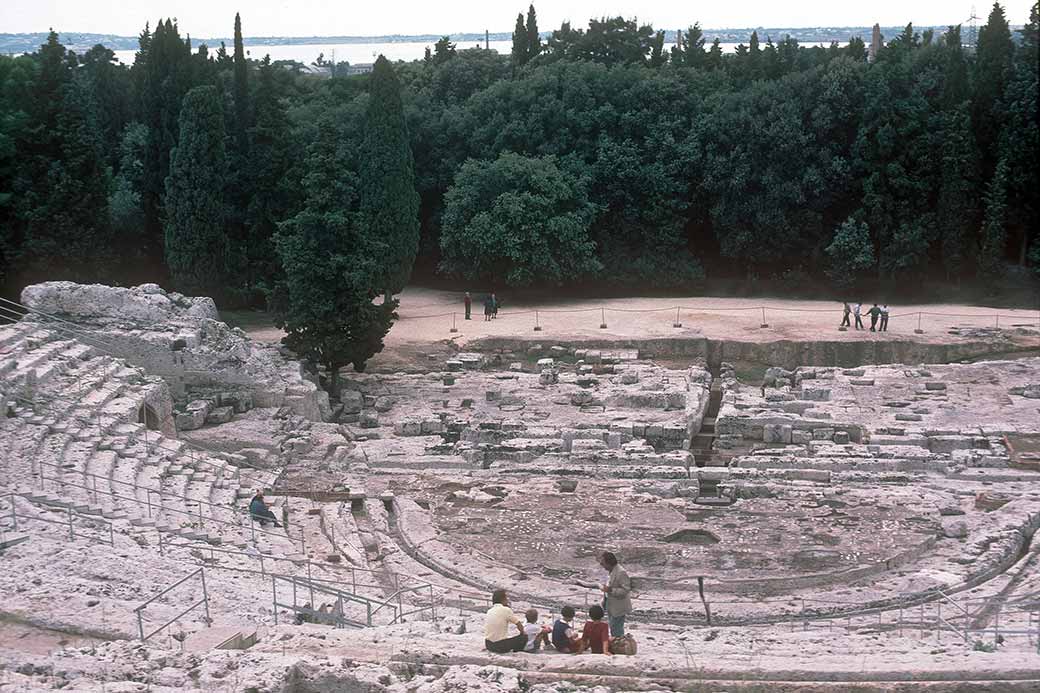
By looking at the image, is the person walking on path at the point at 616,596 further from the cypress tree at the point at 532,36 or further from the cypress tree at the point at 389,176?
the cypress tree at the point at 532,36

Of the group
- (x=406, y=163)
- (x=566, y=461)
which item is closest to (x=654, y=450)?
(x=566, y=461)

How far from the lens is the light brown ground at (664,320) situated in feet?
122

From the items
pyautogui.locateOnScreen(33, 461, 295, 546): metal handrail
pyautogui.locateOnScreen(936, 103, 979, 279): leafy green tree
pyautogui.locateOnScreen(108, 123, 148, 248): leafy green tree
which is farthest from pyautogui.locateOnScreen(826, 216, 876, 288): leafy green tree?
pyautogui.locateOnScreen(33, 461, 295, 546): metal handrail

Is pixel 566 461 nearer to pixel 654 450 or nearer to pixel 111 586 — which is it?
pixel 654 450

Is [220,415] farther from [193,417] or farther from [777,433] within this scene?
[777,433]

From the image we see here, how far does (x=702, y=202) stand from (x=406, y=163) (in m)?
10.9

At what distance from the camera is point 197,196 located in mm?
39438

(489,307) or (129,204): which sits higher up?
(129,204)

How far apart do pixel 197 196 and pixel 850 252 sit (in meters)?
19.6

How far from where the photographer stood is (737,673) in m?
13.5

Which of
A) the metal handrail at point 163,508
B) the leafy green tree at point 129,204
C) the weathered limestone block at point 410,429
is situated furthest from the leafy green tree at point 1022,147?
the metal handrail at point 163,508

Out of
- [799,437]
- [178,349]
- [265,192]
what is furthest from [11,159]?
[799,437]

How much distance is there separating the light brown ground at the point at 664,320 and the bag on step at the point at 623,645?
2225 centimetres

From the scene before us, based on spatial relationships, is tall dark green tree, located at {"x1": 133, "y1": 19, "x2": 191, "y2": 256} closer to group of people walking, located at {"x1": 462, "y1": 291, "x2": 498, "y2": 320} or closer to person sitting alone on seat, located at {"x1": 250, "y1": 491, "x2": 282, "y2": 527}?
group of people walking, located at {"x1": 462, "y1": 291, "x2": 498, "y2": 320}
